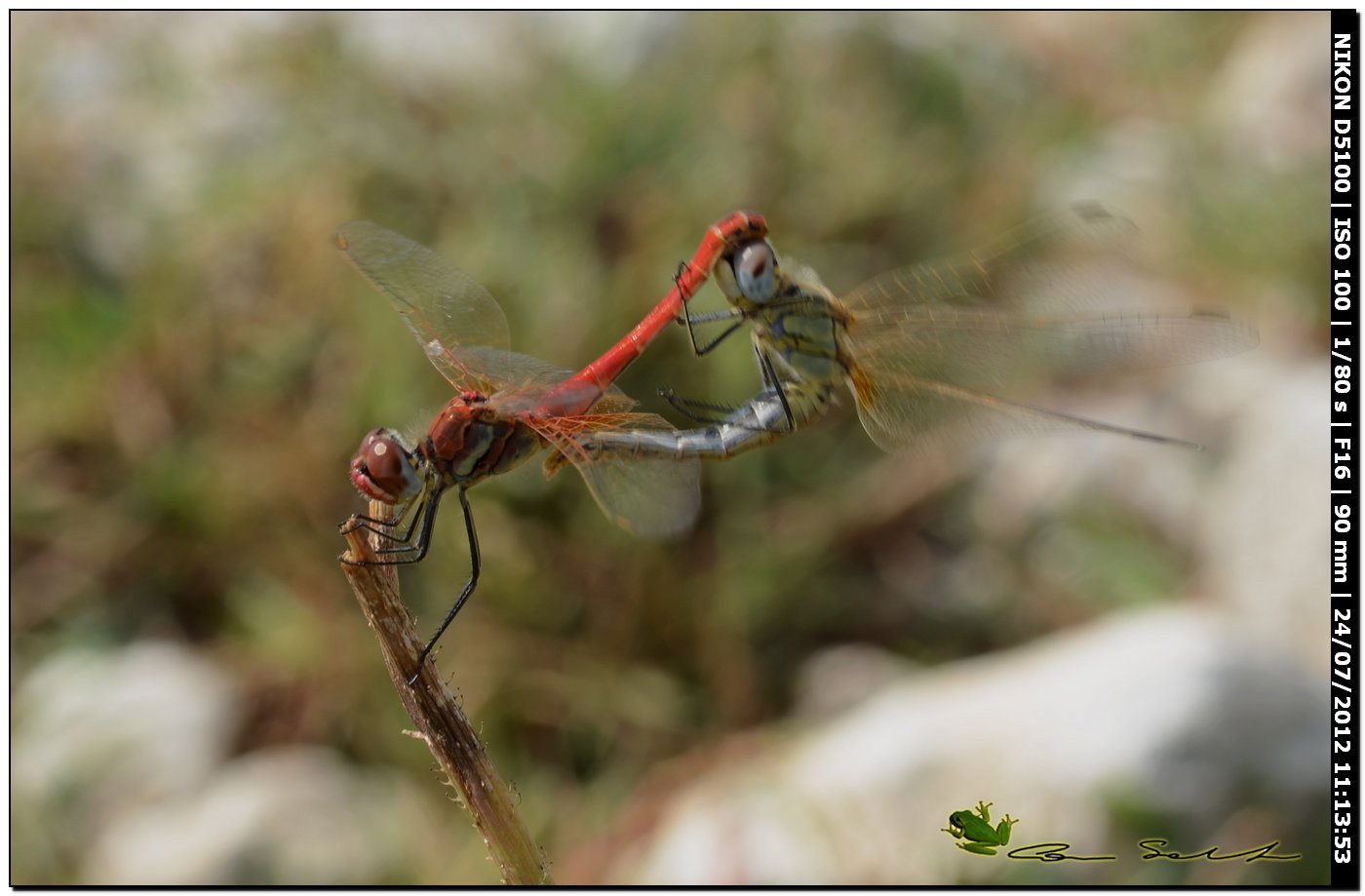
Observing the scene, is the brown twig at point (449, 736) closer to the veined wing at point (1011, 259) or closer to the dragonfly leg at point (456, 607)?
the dragonfly leg at point (456, 607)

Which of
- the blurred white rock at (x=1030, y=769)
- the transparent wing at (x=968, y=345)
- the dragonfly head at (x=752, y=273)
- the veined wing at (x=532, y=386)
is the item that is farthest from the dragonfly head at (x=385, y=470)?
the blurred white rock at (x=1030, y=769)

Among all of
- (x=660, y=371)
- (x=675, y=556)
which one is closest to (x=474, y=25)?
(x=660, y=371)

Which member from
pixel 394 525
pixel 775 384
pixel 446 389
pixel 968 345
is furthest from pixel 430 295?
pixel 446 389

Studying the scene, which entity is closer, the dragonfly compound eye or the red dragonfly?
the red dragonfly

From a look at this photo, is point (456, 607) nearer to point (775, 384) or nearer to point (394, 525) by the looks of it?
point (394, 525)

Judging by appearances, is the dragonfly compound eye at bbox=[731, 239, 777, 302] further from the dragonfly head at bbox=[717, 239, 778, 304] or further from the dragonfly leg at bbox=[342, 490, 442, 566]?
the dragonfly leg at bbox=[342, 490, 442, 566]

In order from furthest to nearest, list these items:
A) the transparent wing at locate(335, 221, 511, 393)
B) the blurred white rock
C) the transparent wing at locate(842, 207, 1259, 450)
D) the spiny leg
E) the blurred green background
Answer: the blurred green background, the blurred white rock, the transparent wing at locate(842, 207, 1259, 450), the transparent wing at locate(335, 221, 511, 393), the spiny leg

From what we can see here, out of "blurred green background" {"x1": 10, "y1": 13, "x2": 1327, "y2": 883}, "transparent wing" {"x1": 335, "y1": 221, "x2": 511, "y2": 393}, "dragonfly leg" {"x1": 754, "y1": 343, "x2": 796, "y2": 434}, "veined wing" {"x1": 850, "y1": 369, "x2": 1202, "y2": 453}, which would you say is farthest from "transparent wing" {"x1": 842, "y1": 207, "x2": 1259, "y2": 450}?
"blurred green background" {"x1": 10, "y1": 13, "x2": 1327, "y2": 883}
